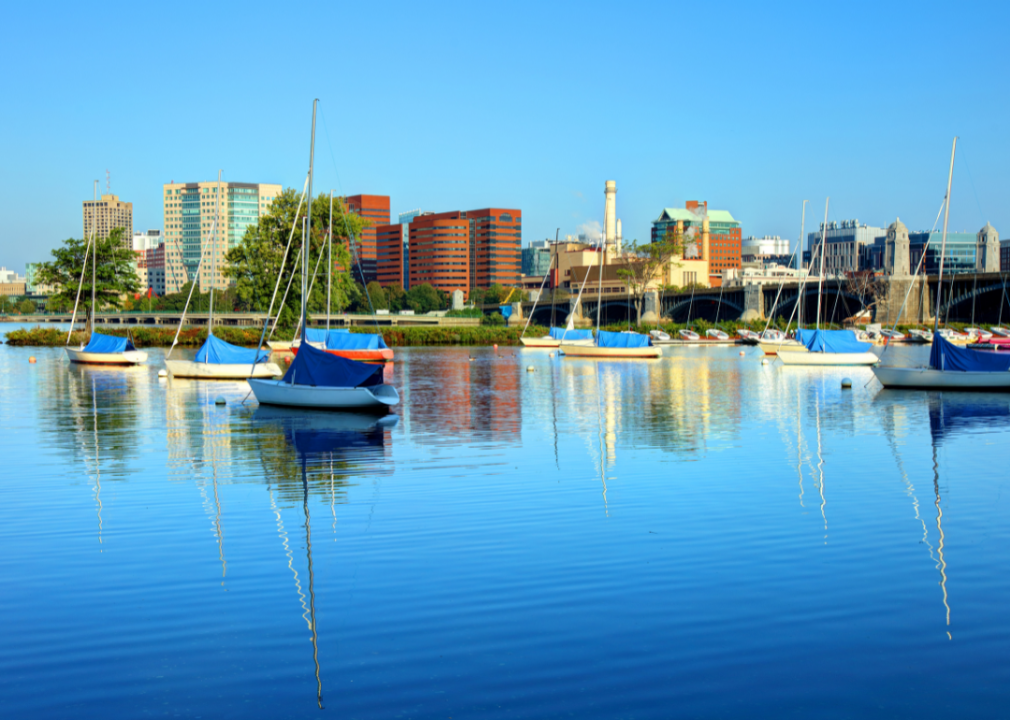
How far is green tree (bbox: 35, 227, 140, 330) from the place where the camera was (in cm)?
8412

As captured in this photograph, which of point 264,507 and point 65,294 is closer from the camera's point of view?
point 264,507

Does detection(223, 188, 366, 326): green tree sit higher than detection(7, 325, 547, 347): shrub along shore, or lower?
higher

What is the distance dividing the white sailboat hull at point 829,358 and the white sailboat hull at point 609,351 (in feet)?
44.4

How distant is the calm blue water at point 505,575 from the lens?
8.07 meters

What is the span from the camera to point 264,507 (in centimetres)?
1586

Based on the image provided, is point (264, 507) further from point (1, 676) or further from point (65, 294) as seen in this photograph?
point (65, 294)

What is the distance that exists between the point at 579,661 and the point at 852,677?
96.3 inches

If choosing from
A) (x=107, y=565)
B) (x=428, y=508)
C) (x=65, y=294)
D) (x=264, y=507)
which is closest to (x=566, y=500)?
(x=428, y=508)

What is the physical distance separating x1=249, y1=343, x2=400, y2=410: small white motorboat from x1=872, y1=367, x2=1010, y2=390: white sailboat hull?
2374cm

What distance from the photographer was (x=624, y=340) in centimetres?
7625

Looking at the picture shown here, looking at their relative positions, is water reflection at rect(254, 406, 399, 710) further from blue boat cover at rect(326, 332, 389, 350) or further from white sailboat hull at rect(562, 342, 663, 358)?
white sailboat hull at rect(562, 342, 663, 358)

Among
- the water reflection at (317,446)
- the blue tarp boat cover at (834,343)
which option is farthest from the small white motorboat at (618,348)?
the water reflection at (317,446)

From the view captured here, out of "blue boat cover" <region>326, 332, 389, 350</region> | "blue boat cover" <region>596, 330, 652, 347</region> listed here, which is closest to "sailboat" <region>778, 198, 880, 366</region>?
"blue boat cover" <region>596, 330, 652, 347</region>

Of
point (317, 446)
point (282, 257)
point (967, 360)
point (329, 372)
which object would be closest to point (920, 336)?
point (282, 257)
